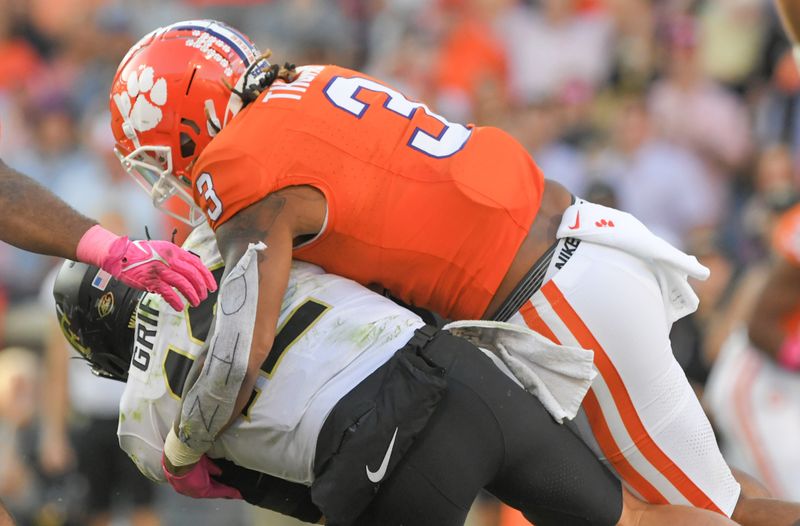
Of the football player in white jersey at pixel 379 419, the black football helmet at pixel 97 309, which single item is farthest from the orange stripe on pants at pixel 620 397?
the black football helmet at pixel 97 309

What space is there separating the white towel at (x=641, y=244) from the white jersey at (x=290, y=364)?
58 centimetres

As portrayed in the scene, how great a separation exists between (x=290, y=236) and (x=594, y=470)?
1053 mm

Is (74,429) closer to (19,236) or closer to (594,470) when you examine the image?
(19,236)

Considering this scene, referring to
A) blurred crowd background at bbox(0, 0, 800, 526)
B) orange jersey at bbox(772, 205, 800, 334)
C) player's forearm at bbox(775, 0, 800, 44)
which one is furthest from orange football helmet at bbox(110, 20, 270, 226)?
blurred crowd background at bbox(0, 0, 800, 526)

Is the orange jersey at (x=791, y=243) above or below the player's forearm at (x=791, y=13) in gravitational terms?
below

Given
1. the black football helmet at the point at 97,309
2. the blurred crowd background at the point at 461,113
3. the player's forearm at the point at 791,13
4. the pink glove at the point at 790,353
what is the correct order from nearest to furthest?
1. the player's forearm at the point at 791,13
2. the black football helmet at the point at 97,309
3. the pink glove at the point at 790,353
4. the blurred crowd background at the point at 461,113

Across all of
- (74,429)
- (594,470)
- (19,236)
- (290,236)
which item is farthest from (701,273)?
(74,429)

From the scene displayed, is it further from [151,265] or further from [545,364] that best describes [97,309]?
[545,364]

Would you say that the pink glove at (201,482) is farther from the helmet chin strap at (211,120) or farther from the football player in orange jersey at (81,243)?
the helmet chin strap at (211,120)

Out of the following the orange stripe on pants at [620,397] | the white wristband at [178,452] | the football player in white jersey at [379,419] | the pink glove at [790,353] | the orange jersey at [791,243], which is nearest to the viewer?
the football player in white jersey at [379,419]

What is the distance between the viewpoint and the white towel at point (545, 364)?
12.1ft

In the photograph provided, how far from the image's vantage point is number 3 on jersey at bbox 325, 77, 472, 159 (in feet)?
12.7

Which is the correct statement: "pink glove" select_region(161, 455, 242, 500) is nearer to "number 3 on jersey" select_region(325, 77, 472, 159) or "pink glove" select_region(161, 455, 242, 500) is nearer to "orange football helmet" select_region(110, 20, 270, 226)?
"orange football helmet" select_region(110, 20, 270, 226)

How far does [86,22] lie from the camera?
32.1 feet
